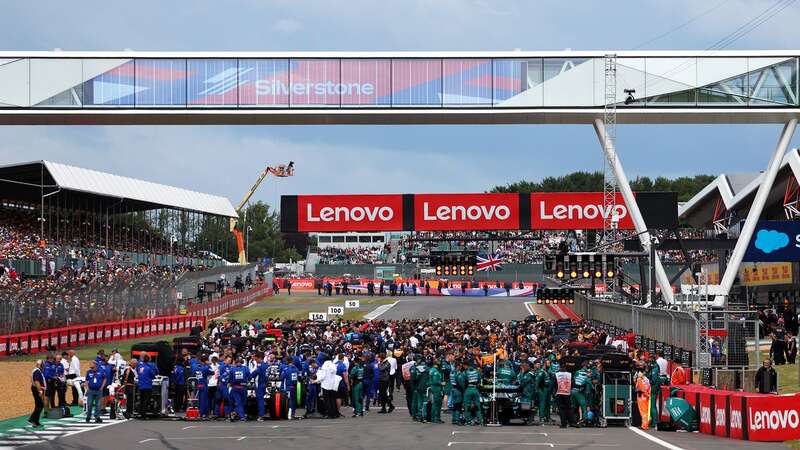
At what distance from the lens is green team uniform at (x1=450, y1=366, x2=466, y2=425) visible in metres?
22.6

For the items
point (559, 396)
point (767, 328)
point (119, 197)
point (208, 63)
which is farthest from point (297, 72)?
point (119, 197)

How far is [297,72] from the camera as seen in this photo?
113ft

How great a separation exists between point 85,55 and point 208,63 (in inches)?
148

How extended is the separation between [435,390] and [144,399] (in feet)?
20.6

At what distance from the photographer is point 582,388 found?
73.7 feet

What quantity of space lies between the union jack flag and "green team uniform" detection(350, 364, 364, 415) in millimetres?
58539

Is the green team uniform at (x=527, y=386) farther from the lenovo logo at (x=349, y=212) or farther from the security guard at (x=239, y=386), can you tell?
the lenovo logo at (x=349, y=212)

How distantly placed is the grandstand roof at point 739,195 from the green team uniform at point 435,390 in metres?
28.6

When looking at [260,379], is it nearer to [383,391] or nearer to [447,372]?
[383,391]

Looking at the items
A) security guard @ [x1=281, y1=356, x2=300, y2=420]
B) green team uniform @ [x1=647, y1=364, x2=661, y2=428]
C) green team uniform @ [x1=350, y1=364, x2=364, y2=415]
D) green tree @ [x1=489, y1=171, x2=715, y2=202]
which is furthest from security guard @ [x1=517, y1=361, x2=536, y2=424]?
green tree @ [x1=489, y1=171, x2=715, y2=202]

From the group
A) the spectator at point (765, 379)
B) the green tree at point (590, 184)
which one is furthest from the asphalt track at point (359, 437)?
the green tree at point (590, 184)

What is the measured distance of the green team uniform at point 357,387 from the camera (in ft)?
82.1

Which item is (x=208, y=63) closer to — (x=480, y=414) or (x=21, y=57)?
(x=21, y=57)

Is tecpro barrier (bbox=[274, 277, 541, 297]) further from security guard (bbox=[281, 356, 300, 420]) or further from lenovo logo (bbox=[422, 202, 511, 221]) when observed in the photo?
security guard (bbox=[281, 356, 300, 420])
